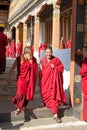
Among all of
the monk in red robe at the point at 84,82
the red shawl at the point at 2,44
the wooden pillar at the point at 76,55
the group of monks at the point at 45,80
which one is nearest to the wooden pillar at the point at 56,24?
the red shawl at the point at 2,44

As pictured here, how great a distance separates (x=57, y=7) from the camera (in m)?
13.4

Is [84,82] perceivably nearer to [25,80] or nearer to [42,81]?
[42,81]

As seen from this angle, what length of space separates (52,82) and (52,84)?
43mm

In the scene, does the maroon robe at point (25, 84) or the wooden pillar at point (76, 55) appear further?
the wooden pillar at point (76, 55)

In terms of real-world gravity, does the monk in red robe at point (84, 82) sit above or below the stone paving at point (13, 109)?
above

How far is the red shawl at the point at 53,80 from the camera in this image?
7.07 metres

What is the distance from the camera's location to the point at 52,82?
23.3ft

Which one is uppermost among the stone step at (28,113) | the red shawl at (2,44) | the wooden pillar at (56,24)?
the wooden pillar at (56,24)

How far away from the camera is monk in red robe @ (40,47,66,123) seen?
705cm

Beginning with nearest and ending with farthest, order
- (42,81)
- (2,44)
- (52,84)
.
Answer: (52,84) < (42,81) < (2,44)

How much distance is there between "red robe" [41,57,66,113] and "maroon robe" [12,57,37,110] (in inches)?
11.3

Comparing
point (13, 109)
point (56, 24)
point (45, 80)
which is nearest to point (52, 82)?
point (45, 80)

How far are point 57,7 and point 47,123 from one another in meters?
7.50

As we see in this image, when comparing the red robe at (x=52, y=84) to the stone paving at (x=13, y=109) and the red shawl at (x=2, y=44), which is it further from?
the red shawl at (x=2, y=44)
